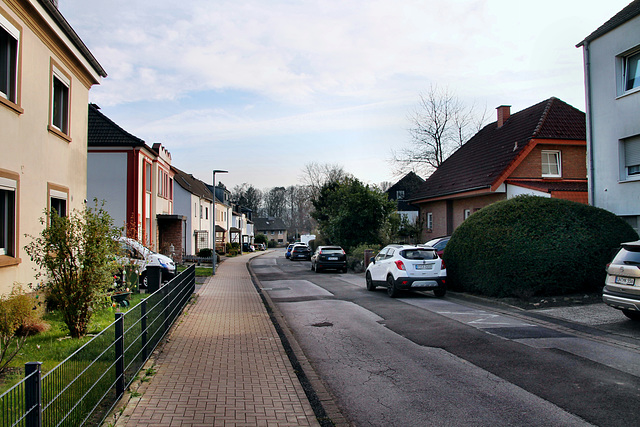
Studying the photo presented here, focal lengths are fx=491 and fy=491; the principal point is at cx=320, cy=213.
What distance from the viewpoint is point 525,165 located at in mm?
22547

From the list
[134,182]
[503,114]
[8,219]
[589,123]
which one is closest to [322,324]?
[8,219]

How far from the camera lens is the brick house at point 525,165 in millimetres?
21875

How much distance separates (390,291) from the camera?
48.5 feet

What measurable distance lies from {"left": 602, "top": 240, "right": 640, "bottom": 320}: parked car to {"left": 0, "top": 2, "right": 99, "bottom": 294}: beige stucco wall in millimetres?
10629

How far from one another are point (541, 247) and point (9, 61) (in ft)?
39.4

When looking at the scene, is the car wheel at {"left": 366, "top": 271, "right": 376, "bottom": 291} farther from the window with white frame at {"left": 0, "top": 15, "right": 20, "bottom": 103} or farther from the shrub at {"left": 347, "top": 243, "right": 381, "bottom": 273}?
the window with white frame at {"left": 0, "top": 15, "right": 20, "bottom": 103}

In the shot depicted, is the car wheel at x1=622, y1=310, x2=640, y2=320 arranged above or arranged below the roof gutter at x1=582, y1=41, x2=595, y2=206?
below

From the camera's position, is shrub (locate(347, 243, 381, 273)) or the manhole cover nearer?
the manhole cover

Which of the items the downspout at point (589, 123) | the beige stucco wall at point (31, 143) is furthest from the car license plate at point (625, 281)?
the beige stucco wall at point (31, 143)

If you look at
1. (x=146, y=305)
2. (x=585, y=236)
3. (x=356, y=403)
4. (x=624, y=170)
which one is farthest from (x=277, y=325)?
(x=624, y=170)

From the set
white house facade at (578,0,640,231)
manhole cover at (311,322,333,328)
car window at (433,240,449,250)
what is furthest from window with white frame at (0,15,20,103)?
white house facade at (578,0,640,231)

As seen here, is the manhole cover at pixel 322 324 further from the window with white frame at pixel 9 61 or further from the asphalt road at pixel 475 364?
the window with white frame at pixel 9 61

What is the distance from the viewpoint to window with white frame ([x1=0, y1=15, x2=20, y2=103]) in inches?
336

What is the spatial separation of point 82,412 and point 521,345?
6.50 metres
